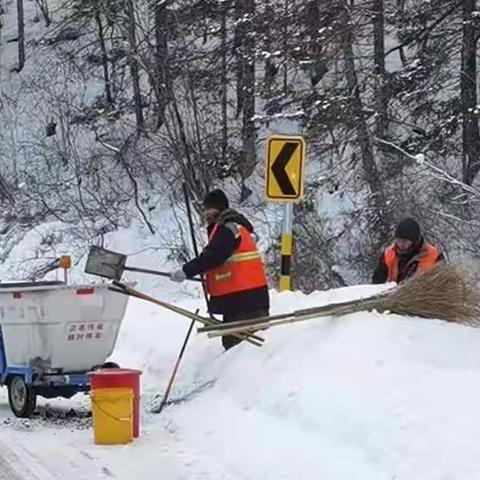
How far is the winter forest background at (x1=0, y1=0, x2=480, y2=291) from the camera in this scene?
15.8m

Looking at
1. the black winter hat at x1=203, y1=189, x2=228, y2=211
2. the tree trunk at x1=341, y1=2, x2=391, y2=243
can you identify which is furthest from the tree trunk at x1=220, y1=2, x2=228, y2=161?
the black winter hat at x1=203, y1=189, x2=228, y2=211

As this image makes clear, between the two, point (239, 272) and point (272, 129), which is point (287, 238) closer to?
point (239, 272)

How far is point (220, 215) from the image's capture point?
29.3 feet

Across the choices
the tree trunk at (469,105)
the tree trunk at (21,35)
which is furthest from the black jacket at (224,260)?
the tree trunk at (21,35)

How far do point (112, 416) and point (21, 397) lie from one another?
5.42 ft

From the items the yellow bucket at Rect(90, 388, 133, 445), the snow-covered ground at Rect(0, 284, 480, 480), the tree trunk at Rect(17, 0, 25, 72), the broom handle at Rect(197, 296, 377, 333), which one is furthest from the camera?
the tree trunk at Rect(17, 0, 25, 72)

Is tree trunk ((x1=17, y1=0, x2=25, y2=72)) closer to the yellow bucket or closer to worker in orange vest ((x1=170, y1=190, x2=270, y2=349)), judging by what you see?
worker in orange vest ((x1=170, y1=190, x2=270, y2=349))

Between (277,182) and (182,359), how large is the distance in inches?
76.6

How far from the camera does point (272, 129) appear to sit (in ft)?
75.2

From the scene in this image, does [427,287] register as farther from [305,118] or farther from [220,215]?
[305,118]

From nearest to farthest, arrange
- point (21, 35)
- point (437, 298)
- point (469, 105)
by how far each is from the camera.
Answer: point (437, 298), point (469, 105), point (21, 35)

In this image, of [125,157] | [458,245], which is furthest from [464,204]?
[125,157]

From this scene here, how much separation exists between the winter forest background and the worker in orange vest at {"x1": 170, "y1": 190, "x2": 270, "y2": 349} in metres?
4.47

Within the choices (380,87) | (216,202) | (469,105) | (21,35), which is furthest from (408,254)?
(21,35)
